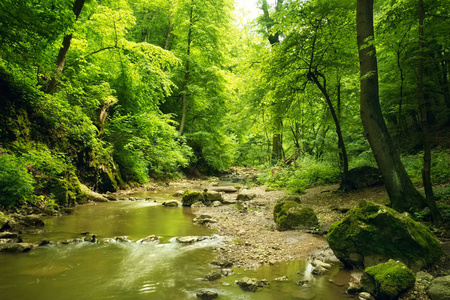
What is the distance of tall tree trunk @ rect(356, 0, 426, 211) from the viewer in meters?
5.27

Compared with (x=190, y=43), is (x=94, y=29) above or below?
below

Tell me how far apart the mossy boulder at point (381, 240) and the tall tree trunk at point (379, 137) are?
1.66 metres

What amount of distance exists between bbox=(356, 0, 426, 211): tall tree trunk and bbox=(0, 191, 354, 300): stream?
2.61 metres

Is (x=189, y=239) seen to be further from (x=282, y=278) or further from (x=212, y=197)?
(x=212, y=197)

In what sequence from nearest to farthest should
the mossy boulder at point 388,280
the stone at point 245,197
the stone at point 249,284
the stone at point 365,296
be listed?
the mossy boulder at point 388,280, the stone at point 365,296, the stone at point 249,284, the stone at point 245,197

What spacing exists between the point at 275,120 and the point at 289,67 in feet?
7.81

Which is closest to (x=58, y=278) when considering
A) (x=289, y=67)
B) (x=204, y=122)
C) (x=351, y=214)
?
(x=351, y=214)

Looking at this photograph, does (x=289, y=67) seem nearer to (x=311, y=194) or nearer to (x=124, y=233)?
(x=311, y=194)

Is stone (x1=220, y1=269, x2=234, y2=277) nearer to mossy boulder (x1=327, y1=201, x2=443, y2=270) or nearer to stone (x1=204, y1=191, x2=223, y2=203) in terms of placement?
mossy boulder (x1=327, y1=201, x2=443, y2=270)

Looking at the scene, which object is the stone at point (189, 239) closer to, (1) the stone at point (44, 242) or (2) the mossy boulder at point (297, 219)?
(2) the mossy boulder at point (297, 219)

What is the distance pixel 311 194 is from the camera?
32.1 ft

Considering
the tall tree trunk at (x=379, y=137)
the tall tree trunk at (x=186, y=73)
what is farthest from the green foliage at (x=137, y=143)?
the tall tree trunk at (x=379, y=137)

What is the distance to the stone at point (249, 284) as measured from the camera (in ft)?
11.0

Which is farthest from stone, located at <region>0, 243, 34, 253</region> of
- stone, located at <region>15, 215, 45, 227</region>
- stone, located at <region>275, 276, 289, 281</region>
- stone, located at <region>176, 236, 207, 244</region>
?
stone, located at <region>275, 276, 289, 281</region>
